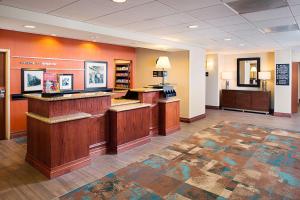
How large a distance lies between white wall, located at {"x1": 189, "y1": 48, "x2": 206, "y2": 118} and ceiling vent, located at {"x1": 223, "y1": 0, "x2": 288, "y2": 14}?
12.2 ft

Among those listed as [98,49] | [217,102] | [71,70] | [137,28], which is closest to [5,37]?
[71,70]

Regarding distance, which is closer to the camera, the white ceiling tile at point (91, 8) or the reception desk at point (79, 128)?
the white ceiling tile at point (91, 8)

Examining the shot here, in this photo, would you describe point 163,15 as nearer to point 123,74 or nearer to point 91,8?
point 91,8

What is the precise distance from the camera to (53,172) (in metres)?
3.29

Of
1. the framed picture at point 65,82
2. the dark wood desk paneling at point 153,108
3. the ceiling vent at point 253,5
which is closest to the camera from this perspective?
the ceiling vent at point 253,5

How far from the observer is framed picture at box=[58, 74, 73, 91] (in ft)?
19.8

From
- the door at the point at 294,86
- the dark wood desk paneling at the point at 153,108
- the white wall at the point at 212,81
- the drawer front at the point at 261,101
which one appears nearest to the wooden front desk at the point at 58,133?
the dark wood desk paneling at the point at 153,108

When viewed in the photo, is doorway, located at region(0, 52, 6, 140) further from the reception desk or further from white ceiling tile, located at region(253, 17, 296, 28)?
white ceiling tile, located at region(253, 17, 296, 28)

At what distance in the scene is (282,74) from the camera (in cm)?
816

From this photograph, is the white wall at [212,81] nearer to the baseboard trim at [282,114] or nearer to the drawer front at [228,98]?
the drawer front at [228,98]

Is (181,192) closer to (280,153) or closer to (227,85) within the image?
(280,153)

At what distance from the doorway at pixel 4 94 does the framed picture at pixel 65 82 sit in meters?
1.24

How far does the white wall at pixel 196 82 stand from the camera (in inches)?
283

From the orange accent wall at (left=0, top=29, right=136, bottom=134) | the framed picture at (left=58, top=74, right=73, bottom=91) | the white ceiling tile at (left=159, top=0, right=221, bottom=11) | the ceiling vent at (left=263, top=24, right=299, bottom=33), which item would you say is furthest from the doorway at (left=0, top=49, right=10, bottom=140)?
the ceiling vent at (left=263, top=24, right=299, bottom=33)
